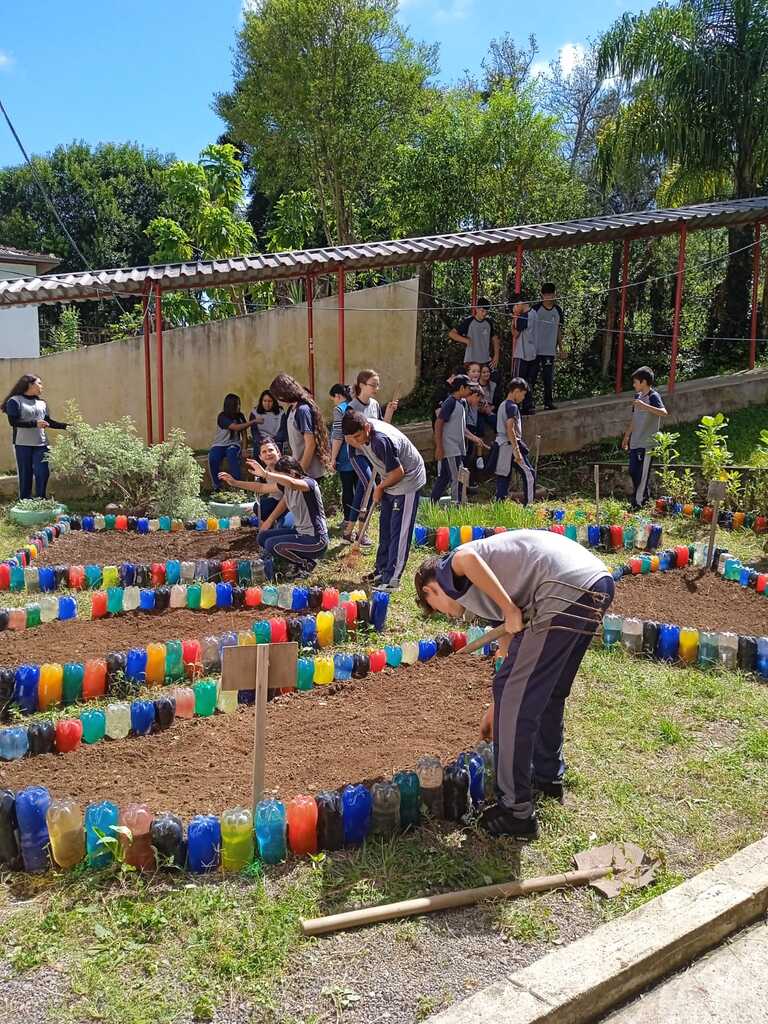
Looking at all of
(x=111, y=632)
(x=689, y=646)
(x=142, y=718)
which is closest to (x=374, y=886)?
(x=142, y=718)

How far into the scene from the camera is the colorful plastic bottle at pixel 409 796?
3.71 m

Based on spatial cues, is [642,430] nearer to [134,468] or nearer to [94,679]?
[134,468]

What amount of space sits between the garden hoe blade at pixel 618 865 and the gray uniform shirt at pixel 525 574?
3.19ft

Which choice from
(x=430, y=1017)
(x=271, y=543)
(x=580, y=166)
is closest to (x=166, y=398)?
(x=271, y=543)

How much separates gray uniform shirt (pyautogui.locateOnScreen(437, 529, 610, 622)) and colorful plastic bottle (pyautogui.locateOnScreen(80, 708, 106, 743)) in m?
2.04

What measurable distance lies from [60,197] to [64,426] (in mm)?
25592

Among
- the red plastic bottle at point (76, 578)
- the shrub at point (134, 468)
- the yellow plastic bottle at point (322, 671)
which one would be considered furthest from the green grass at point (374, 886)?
the shrub at point (134, 468)

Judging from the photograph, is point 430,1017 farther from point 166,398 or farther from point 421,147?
point 421,147

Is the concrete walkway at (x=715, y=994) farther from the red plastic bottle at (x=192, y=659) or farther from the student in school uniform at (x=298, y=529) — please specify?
the student in school uniform at (x=298, y=529)

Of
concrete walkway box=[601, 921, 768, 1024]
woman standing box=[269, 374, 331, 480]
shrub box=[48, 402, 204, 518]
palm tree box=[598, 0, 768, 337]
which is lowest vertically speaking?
concrete walkway box=[601, 921, 768, 1024]

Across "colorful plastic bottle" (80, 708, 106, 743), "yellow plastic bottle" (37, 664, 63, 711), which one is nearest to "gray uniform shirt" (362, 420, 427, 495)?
"yellow plastic bottle" (37, 664, 63, 711)

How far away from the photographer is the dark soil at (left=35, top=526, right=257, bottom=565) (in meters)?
8.01

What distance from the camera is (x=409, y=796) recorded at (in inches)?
146

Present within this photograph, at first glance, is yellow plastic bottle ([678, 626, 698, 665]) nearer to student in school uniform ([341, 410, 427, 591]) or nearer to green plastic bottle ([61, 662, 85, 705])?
student in school uniform ([341, 410, 427, 591])
